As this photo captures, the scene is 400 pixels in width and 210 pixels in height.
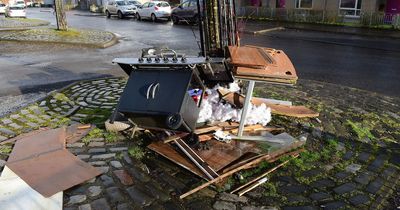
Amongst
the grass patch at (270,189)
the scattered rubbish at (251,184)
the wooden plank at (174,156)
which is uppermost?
the wooden plank at (174,156)

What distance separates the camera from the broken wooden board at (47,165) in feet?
11.7

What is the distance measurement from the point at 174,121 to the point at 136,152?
0.99 m

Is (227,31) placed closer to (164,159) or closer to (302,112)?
(302,112)

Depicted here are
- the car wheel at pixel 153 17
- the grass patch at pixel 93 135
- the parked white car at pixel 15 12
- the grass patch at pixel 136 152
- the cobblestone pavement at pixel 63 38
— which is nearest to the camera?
the grass patch at pixel 136 152

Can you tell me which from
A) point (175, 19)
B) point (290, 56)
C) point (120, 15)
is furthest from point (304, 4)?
A: point (120, 15)

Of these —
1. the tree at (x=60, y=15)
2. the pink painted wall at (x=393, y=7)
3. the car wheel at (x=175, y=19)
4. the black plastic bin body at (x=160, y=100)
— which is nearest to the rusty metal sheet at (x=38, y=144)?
the black plastic bin body at (x=160, y=100)

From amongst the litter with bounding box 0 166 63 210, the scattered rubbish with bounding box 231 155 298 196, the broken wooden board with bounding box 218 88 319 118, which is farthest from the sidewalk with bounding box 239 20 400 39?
the litter with bounding box 0 166 63 210

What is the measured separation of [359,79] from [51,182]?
325 inches

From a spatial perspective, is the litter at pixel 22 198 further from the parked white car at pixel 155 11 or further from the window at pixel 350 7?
the parked white car at pixel 155 11

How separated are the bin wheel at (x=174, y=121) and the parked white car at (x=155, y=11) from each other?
26.9 meters

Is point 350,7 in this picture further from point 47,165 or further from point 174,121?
point 47,165

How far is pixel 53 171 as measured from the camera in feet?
12.5

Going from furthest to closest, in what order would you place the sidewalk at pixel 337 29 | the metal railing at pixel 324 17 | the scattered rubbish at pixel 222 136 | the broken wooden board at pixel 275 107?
the metal railing at pixel 324 17 < the sidewalk at pixel 337 29 < the broken wooden board at pixel 275 107 < the scattered rubbish at pixel 222 136

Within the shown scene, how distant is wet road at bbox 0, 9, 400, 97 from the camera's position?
347 inches
